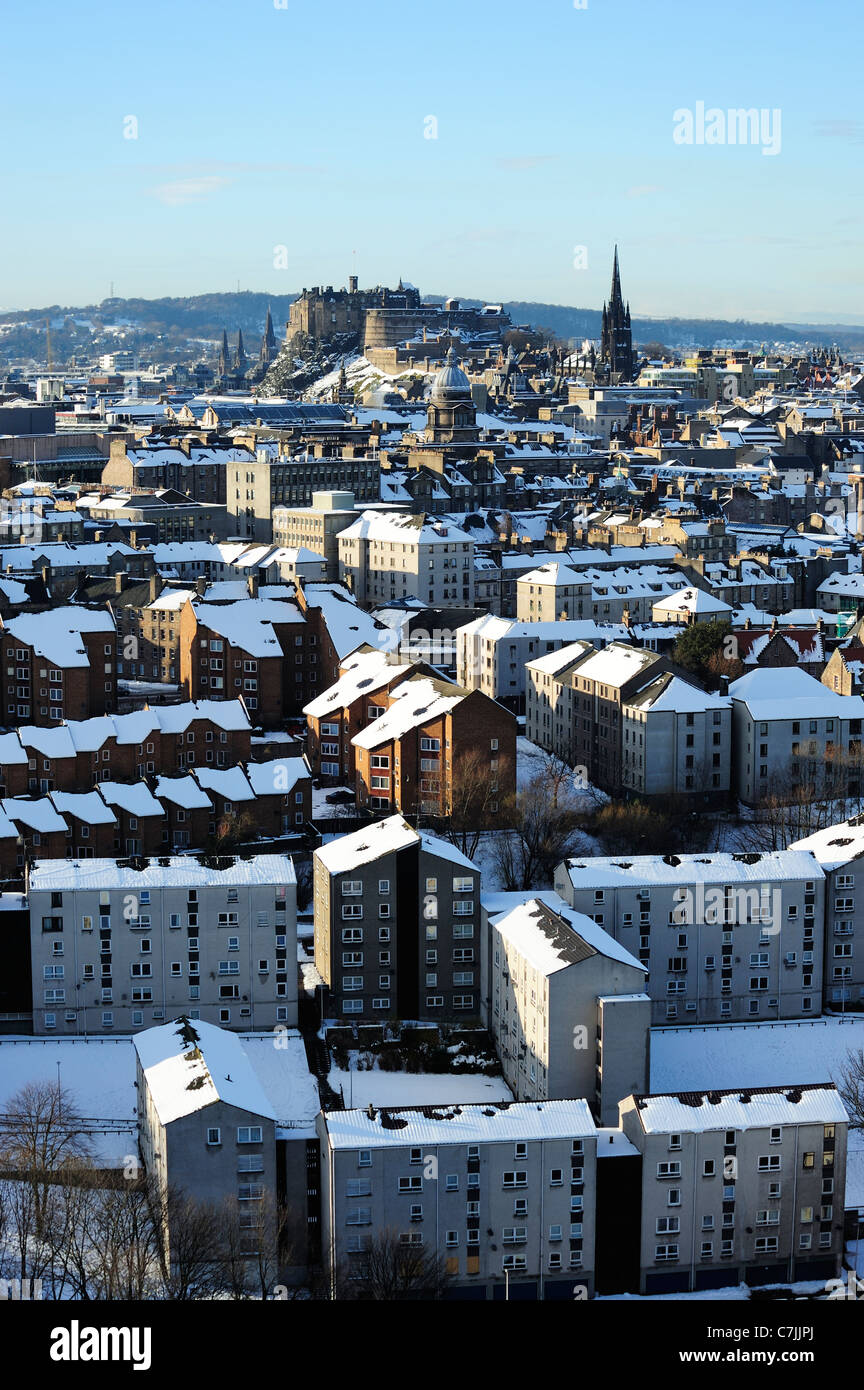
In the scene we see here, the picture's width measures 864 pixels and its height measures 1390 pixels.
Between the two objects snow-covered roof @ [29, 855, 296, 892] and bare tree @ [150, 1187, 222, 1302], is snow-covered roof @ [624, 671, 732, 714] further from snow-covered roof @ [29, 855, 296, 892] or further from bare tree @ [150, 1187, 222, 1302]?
bare tree @ [150, 1187, 222, 1302]

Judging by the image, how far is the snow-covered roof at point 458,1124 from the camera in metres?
17.2

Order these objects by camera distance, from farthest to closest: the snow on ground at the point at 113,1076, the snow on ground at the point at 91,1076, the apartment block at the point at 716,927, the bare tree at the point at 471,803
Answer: the bare tree at the point at 471,803 < the apartment block at the point at 716,927 < the snow on ground at the point at 113,1076 < the snow on ground at the point at 91,1076

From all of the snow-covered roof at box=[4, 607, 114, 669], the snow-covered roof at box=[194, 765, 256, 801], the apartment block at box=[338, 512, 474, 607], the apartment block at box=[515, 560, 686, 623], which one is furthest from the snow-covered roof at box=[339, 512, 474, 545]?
the snow-covered roof at box=[194, 765, 256, 801]

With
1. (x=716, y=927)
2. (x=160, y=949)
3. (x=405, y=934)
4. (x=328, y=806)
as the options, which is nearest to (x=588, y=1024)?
(x=716, y=927)

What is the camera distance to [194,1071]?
17984mm

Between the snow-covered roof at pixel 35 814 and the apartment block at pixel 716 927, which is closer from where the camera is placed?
the apartment block at pixel 716 927

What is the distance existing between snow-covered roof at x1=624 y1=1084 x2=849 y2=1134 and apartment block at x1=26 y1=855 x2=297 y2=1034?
6480 millimetres

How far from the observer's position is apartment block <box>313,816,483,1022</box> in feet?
78.9

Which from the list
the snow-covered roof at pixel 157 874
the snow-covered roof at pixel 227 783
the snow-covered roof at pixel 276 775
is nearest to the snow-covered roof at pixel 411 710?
the snow-covered roof at pixel 276 775

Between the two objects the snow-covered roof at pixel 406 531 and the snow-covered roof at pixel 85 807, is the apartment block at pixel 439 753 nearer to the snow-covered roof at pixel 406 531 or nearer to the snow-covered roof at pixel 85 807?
the snow-covered roof at pixel 85 807

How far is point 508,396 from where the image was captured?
111 metres

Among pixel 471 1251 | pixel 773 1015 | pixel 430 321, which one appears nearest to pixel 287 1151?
pixel 471 1251

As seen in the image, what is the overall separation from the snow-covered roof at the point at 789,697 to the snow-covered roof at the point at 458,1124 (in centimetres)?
1629
